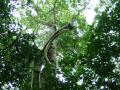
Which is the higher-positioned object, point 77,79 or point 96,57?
point 96,57

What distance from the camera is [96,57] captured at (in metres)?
11.1

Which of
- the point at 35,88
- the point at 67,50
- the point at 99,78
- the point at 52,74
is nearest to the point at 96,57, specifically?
the point at 99,78

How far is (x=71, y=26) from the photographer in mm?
13773

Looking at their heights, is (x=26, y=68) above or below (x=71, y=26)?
below

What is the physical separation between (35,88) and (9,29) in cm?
241

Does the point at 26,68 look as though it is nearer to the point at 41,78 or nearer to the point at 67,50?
the point at 41,78

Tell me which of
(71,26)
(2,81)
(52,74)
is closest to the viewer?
(2,81)

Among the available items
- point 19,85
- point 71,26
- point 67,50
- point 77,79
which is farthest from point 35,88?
point 67,50

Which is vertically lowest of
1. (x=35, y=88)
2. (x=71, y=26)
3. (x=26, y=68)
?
(x=35, y=88)

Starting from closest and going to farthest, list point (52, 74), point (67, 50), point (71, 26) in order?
point (52, 74) < point (71, 26) < point (67, 50)

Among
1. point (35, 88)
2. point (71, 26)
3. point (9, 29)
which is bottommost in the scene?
point (35, 88)

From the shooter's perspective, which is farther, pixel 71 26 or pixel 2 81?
pixel 71 26

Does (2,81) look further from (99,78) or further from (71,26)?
(71,26)

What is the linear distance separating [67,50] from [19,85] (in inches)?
367
